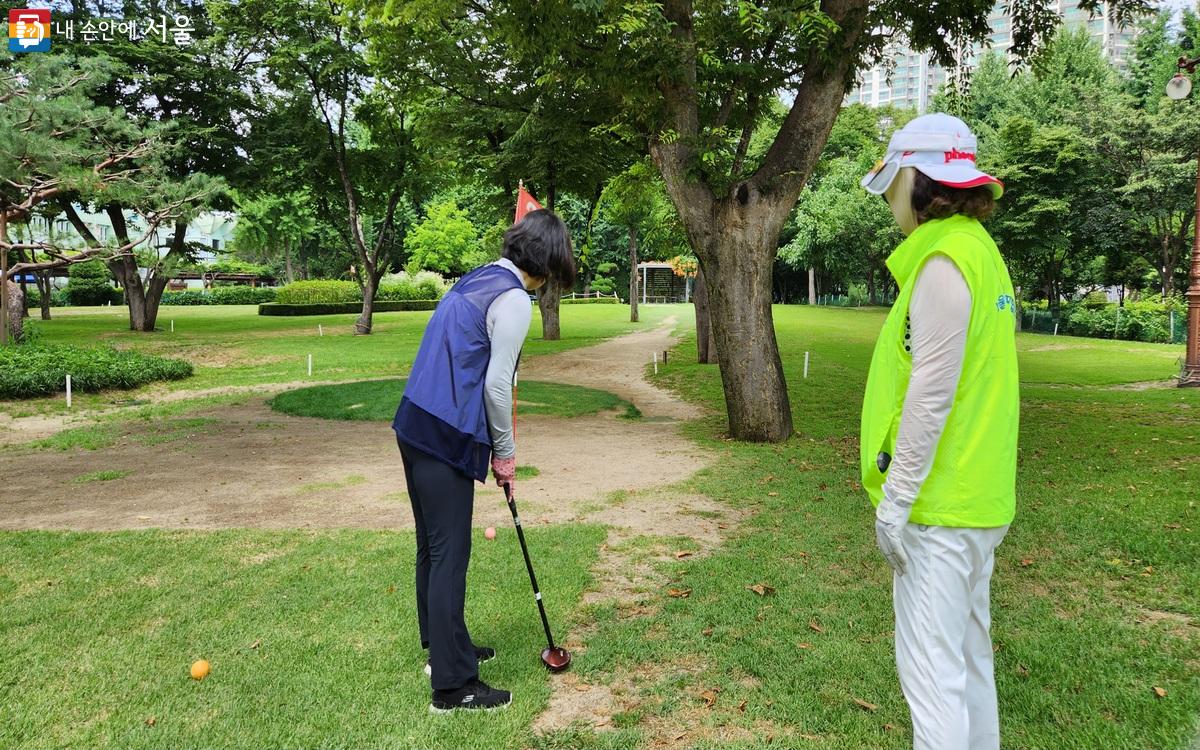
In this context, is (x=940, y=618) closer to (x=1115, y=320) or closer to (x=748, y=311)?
(x=748, y=311)

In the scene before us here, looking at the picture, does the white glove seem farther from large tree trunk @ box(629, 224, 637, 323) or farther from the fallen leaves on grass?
large tree trunk @ box(629, 224, 637, 323)

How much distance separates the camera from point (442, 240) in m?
52.0

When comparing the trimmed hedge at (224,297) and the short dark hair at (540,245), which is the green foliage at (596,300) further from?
the short dark hair at (540,245)

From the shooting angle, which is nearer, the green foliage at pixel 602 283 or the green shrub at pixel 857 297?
the green shrub at pixel 857 297

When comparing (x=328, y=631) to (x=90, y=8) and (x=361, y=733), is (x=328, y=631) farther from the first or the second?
(x=90, y=8)

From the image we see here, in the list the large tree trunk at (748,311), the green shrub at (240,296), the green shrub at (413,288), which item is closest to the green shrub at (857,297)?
the green shrub at (413,288)

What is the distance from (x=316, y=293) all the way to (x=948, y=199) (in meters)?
40.5

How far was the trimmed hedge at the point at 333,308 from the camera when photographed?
37281 mm

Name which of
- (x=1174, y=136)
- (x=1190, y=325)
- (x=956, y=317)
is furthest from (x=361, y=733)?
(x=1174, y=136)

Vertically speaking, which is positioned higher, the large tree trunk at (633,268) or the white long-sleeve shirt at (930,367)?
the large tree trunk at (633,268)

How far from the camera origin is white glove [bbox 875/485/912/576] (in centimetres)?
217

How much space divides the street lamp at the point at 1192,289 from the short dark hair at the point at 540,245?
13.5m

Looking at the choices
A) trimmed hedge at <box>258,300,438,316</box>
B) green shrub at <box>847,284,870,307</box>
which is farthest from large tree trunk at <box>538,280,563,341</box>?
green shrub at <box>847,284,870,307</box>

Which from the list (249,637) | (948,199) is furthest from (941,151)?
(249,637)
